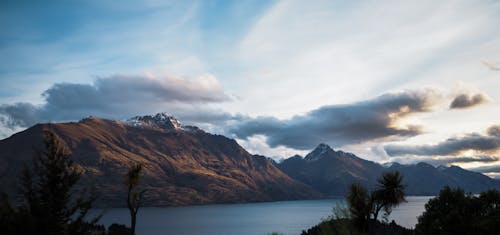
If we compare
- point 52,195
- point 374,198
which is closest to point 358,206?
point 374,198

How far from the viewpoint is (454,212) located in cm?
4469

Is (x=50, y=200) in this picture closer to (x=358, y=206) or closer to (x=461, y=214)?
(x=358, y=206)

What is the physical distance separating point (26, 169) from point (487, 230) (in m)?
41.3

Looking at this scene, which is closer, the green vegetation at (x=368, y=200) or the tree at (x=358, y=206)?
the green vegetation at (x=368, y=200)

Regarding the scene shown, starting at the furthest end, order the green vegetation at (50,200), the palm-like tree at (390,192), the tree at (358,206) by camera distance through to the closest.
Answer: the palm-like tree at (390,192) → the tree at (358,206) → the green vegetation at (50,200)

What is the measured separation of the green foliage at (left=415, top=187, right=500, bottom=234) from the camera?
4247 centimetres

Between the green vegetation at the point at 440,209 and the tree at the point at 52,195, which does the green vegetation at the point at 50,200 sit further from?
the green vegetation at the point at 440,209

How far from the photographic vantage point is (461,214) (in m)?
45.8

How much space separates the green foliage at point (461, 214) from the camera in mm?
42469

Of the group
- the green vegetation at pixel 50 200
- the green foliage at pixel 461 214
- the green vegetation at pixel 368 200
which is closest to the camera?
the green vegetation at pixel 50 200

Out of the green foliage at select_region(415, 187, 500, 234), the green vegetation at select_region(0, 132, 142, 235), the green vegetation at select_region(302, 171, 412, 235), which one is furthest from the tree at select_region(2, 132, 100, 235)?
the green foliage at select_region(415, 187, 500, 234)

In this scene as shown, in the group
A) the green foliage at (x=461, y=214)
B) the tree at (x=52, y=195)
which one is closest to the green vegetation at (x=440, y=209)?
the green foliage at (x=461, y=214)

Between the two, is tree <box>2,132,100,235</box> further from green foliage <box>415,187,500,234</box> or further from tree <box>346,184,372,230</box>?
green foliage <box>415,187,500,234</box>

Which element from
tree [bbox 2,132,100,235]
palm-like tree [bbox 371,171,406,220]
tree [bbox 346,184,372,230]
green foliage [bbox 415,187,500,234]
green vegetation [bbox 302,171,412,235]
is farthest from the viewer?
palm-like tree [bbox 371,171,406,220]
